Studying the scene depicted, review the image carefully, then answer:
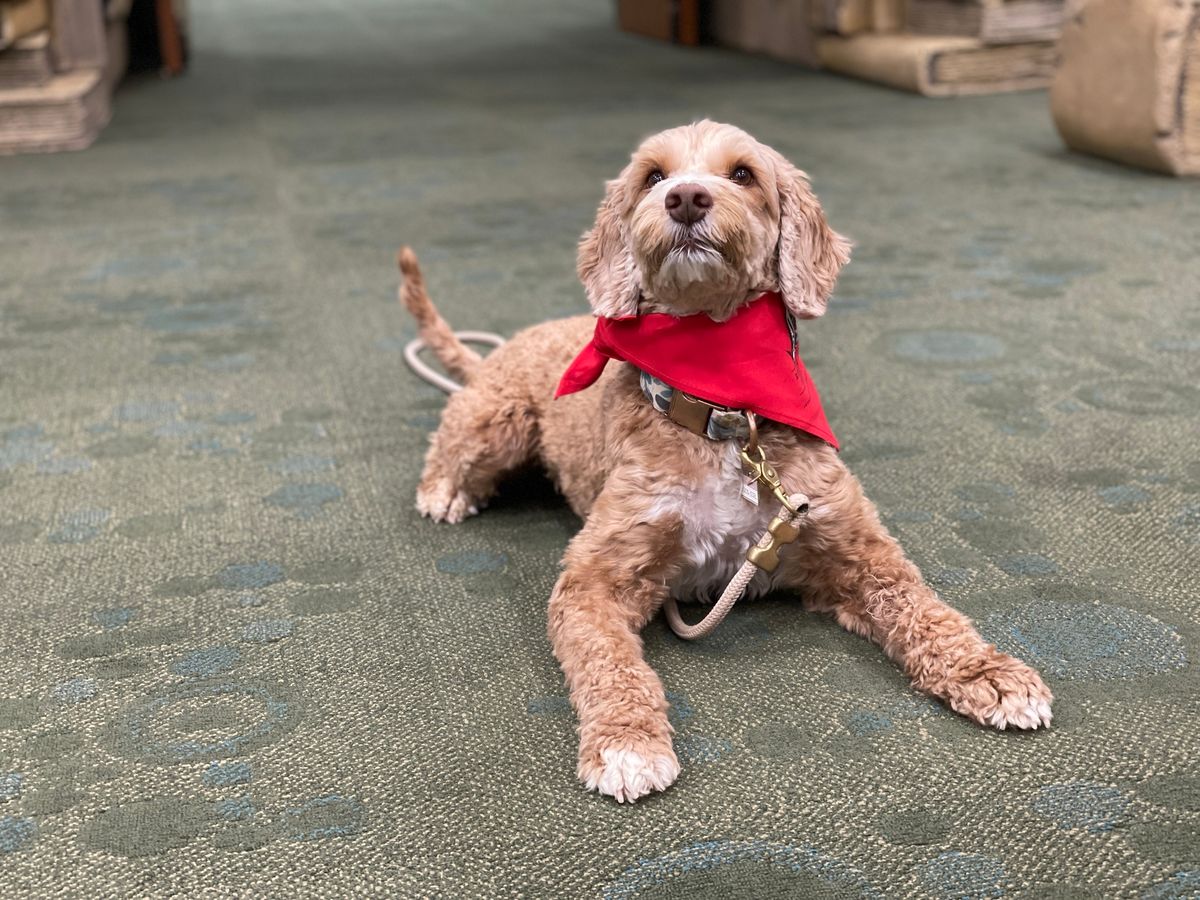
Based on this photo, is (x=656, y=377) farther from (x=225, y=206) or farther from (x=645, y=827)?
(x=225, y=206)

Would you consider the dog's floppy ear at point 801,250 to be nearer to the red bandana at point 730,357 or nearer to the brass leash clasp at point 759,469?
the red bandana at point 730,357

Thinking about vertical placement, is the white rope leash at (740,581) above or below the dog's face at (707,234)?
below

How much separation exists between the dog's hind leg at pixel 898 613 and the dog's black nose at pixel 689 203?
0.51 m

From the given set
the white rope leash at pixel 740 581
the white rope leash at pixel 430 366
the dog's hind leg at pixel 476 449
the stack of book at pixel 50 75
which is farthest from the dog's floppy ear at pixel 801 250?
the stack of book at pixel 50 75

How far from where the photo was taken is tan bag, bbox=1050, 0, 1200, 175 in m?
5.03

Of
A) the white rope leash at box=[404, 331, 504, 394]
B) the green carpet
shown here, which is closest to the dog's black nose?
the green carpet

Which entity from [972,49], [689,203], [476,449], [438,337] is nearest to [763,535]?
[689,203]

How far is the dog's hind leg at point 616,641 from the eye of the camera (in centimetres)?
173

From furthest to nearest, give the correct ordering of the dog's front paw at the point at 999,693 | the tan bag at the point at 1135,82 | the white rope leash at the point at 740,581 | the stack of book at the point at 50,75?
the stack of book at the point at 50,75 → the tan bag at the point at 1135,82 → the white rope leash at the point at 740,581 → the dog's front paw at the point at 999,693

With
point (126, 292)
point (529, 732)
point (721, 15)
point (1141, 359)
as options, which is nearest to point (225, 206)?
point (126, 292)

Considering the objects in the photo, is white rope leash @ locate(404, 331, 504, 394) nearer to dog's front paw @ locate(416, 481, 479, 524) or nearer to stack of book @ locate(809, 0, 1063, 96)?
dog's front paw @ locate(416, 481, 479, 524)

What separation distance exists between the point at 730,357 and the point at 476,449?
734mm

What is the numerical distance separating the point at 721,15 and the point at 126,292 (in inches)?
299

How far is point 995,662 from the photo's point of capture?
74.5 inches
